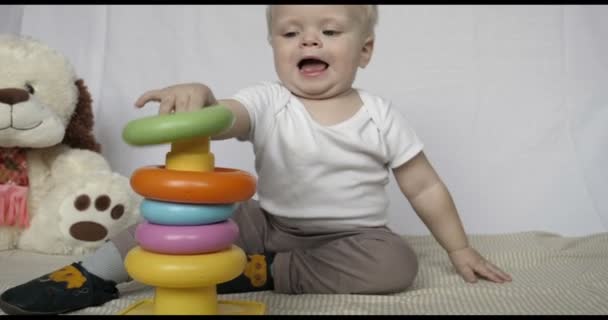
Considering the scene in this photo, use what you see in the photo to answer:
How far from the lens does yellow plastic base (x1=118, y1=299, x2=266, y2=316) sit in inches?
29.6

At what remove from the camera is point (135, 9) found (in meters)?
1.60

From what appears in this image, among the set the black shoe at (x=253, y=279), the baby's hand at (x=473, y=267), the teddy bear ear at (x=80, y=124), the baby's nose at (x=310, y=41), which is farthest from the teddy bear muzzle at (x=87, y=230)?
the baby's hand at (x=473, y=267)

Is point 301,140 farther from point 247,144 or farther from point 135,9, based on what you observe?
point 135,9

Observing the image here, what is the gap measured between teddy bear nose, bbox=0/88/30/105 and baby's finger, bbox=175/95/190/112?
525 millimetres

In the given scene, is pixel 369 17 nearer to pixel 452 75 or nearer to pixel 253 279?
pixel 253 279

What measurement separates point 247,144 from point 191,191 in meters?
0.90

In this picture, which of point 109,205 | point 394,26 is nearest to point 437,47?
point 394,26

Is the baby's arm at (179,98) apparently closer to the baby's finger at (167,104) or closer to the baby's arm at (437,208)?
the baby's finger at (167,104)

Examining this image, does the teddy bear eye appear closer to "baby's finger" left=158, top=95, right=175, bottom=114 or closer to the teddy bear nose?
the teddy bear nose

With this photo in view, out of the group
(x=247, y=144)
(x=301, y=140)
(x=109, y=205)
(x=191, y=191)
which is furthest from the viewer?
(x=247, y=144)

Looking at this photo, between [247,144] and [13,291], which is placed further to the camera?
[247,144]

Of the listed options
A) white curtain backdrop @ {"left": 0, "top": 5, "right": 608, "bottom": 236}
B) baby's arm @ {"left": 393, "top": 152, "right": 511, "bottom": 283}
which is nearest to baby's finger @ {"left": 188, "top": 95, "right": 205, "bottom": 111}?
baby's arm @ {"left": 393, "top": 152, "right": 511, "bottom": 283}

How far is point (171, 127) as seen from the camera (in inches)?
24.4

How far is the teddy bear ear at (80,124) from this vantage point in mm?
1268
